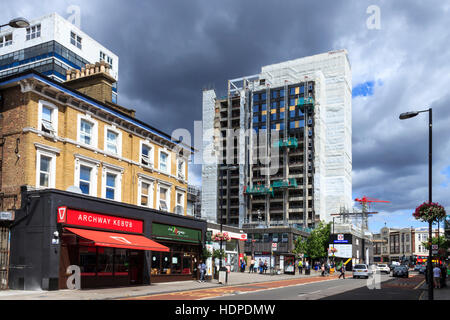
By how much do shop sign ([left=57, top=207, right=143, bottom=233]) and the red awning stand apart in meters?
0.43

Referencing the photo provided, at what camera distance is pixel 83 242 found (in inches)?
1023

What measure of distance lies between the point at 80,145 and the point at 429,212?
763 inches

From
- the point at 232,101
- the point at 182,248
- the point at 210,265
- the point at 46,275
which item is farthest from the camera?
the point at 232,101

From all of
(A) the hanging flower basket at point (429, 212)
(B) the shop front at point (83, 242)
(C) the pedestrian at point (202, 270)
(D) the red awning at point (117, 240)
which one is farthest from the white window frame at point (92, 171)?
(A) the hanging flower basket at point (429, 212)

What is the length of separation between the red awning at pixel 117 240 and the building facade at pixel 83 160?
0.77m

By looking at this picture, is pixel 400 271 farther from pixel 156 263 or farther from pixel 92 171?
pixel 92 171

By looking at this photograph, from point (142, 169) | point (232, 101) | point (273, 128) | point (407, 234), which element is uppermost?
point (232, 101)

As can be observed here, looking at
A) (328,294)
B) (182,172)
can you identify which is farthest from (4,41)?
(328,294)

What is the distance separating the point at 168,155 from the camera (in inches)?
1458

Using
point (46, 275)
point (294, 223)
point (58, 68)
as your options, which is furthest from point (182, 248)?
point (294, 223)

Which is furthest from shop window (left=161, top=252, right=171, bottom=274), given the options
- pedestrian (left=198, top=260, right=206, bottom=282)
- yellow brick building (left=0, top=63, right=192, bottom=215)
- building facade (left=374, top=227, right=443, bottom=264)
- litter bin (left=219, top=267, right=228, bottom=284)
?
building facade (left=374, top=227, right=443, bottom=264)
